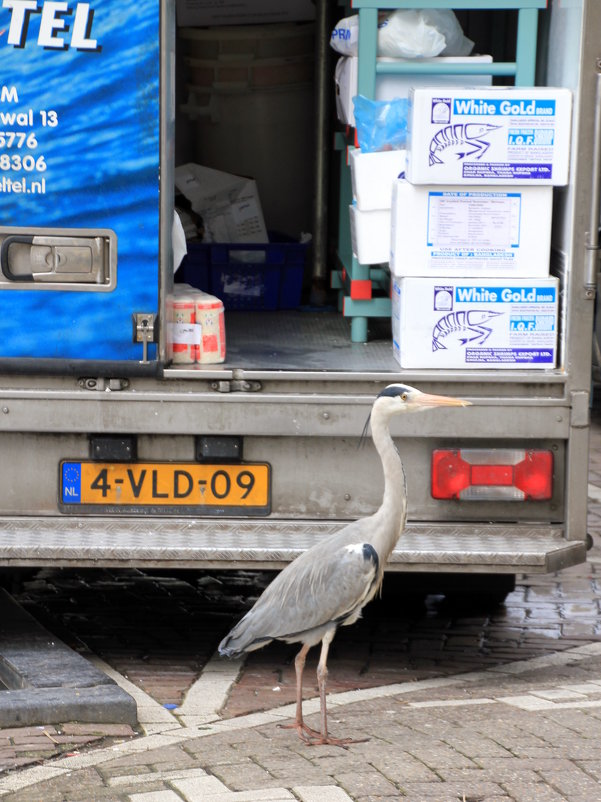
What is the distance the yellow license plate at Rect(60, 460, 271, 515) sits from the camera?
18.0 ft

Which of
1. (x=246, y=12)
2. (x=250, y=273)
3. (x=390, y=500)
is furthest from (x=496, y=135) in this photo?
(x=246, y=12)

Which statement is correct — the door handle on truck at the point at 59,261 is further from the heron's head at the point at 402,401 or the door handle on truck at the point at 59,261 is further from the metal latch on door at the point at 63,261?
the heron's head at the point at 402,401

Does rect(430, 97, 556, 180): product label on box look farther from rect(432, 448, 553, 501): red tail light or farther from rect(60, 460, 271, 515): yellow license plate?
rect(60, 460, 271, 515): yellow license plate

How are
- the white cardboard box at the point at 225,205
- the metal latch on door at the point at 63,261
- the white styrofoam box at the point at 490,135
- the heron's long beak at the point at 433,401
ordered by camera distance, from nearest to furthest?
1. the heron's long beak at the point at 433,401
2. the metal latch on door at the point at 63,261
3. the white styrofoam box at the point at 490,135
4. the white cardboard box at the point at 225,205

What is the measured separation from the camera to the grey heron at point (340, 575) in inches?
191

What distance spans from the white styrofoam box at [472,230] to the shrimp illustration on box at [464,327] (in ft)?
0.54

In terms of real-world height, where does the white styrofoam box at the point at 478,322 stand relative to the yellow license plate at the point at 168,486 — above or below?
above

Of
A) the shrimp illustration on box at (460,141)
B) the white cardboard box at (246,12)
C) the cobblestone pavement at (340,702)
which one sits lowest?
the cobblestone pavement at (340,702)

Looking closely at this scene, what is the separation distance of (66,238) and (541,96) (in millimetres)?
1823

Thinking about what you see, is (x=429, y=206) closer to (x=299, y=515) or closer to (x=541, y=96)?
(x=541, y=96)

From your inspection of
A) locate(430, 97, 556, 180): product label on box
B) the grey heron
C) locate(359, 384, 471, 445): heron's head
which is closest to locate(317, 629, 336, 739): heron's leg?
the grey heron

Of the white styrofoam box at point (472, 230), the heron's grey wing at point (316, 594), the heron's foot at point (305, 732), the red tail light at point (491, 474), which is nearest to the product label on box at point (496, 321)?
the white styrofoam box at point (472, 230)

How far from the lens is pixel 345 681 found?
5738mm

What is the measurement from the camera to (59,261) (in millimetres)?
5324
